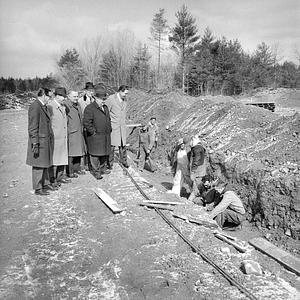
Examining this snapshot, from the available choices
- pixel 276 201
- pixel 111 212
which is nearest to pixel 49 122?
pixel 111 212

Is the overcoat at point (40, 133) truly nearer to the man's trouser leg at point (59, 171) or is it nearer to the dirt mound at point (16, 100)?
the man's trouser leg at point (59, 171)

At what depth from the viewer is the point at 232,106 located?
1383 centimetres

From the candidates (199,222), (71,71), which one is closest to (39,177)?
(199,222)

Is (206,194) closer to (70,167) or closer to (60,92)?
(70,167)

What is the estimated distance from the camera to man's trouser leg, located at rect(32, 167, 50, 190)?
5719 mm

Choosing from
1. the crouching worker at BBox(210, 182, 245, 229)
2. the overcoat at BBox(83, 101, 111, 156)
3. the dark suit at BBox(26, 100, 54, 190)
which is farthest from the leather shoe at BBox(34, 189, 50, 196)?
the crouching worker at BBox(210, 182, 245, 229)

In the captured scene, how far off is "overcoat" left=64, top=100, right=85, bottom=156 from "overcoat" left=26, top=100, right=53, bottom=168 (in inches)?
38.5

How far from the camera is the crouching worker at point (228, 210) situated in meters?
6.74

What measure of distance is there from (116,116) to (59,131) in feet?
5.41

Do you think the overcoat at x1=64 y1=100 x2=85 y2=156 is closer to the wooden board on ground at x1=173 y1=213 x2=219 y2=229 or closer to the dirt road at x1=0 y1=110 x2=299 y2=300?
the dirt road at x1=0 y1=110 x2=299 y2=300

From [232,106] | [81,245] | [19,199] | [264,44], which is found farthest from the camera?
[264,44]

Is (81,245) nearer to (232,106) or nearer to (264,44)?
(232,106)

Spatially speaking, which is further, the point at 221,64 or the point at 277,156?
the point at 221,64

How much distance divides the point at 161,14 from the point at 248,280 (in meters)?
31.8
